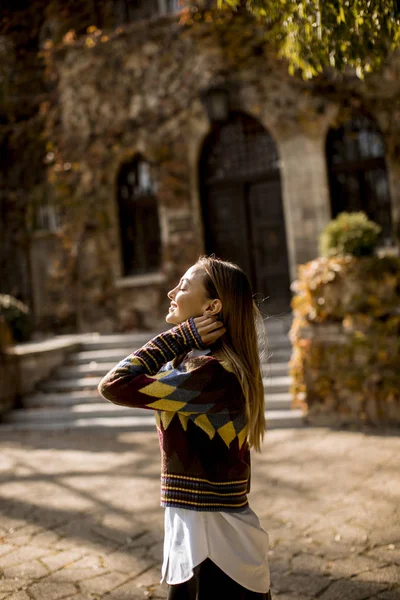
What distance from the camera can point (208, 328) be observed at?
79.0 inches

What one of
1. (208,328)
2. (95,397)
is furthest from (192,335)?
(95,397)

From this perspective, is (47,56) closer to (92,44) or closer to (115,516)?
(92,44)

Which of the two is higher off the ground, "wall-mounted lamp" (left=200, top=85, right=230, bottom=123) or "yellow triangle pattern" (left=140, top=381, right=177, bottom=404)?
"wall-mounted lamp" (left=200, top=85, right=230, bottom=123)

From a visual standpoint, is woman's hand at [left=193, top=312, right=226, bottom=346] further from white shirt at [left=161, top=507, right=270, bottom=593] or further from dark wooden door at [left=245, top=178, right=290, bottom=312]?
dark wooden door at [left=245, top=178, right=290, bottom=312]

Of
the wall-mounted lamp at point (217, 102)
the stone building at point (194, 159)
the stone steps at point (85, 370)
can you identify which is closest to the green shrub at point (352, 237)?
the stone building at point (194, 159)

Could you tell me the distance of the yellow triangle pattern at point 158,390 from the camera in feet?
6.42

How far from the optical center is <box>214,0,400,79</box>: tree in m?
3.04

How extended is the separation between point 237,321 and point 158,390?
36cm

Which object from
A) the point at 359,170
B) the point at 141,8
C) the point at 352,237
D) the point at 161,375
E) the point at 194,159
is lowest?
the point at 161,375

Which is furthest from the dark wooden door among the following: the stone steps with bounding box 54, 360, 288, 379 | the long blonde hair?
the long blonde hair

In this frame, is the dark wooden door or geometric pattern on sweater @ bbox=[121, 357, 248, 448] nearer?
geometric pattern on sweater @ bbox=[121, 357, 248, 448]

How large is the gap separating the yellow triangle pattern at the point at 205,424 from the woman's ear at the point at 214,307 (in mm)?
339

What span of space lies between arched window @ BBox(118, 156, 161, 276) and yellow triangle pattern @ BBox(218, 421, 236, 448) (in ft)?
30.5

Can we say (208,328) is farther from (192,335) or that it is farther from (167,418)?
(167,418)
